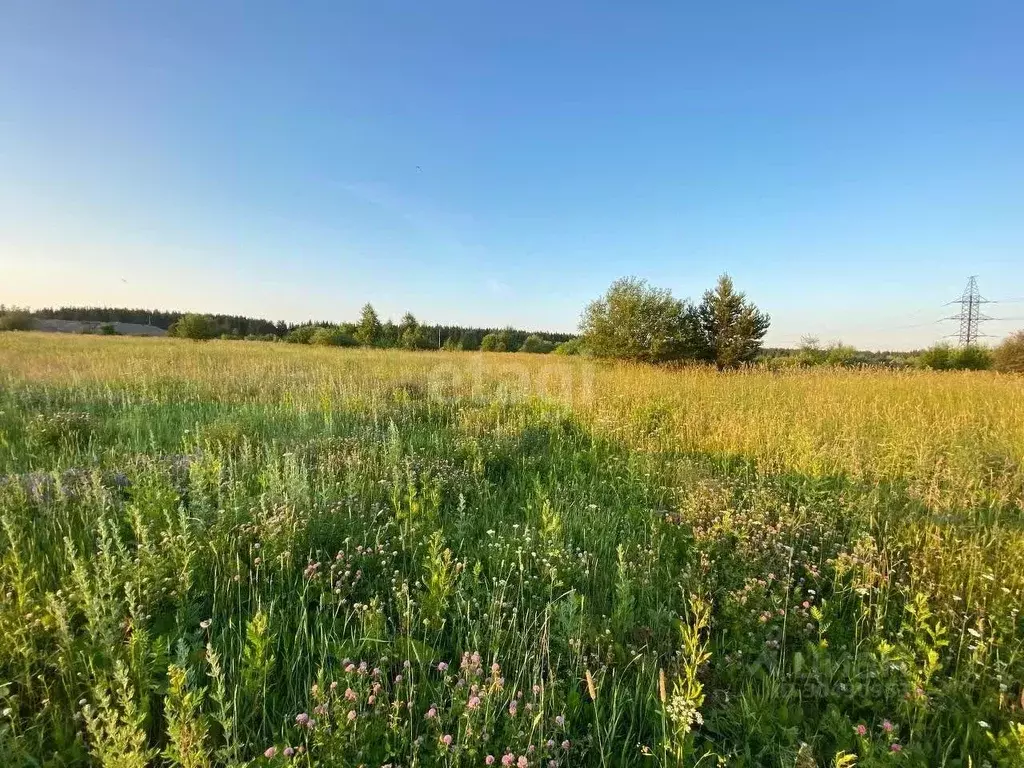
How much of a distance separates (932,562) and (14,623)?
17.9ft

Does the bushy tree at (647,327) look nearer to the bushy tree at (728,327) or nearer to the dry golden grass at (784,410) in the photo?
the bushy tree at (728,327)

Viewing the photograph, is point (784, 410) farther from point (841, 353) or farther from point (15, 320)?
point (15, 320)

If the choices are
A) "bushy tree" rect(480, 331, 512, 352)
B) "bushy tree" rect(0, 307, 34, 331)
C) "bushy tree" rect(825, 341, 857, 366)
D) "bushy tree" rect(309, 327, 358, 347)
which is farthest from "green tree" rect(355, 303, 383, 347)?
"bushy tree" rect(825, 341, 857, 366)

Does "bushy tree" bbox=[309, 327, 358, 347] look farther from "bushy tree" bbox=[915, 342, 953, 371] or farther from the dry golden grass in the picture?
"bushy tree" bbox=[915, 342, 953, 371]

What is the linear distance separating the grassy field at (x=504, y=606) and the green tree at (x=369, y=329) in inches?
2151

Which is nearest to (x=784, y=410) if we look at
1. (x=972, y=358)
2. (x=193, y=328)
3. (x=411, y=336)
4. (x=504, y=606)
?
(x=504, y=606)

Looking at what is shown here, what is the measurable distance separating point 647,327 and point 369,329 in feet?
149

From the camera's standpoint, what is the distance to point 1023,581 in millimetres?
2840

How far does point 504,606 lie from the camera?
2461mm

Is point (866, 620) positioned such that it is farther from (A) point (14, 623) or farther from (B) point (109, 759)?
(A) point (14, 623)

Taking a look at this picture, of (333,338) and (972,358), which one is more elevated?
(333,338)

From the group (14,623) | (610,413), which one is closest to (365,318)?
(610,413)

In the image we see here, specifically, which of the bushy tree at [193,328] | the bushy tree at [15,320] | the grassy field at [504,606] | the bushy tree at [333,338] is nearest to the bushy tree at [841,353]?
the grassy field at [504,606]

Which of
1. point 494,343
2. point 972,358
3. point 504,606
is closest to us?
point 504,606
